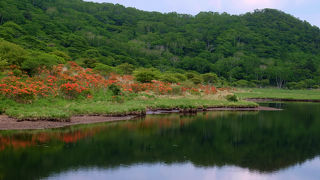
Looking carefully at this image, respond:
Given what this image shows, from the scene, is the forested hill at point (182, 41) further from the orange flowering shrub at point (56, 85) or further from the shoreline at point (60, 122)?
the shoreline at point (60, 122)

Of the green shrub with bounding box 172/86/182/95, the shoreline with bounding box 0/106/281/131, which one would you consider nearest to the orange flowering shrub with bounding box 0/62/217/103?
the shoreline with bounding box 0/106/281/131

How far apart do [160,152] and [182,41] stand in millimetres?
157603

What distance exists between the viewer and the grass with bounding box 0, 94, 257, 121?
80.6 ft

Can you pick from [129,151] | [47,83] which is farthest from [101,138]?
[47,83]

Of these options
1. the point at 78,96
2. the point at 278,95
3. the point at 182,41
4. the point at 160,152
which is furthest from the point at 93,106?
the point at 182,41

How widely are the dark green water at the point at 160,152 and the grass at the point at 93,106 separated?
2917mm

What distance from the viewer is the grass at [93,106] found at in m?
24.6

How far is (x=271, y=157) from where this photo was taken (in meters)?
18.4

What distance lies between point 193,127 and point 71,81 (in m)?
16.3

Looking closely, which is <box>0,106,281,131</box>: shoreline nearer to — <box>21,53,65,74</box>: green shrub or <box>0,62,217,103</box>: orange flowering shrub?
<box>0,62,217,103</box>: orange flowering shrub

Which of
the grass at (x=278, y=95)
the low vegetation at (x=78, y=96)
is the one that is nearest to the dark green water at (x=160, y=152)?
the low vegetation at (x=78, y=96)

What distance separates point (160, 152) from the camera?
1847 cm

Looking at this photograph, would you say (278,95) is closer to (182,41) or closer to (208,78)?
(208,78)

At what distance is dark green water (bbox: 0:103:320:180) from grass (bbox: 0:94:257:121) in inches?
115
